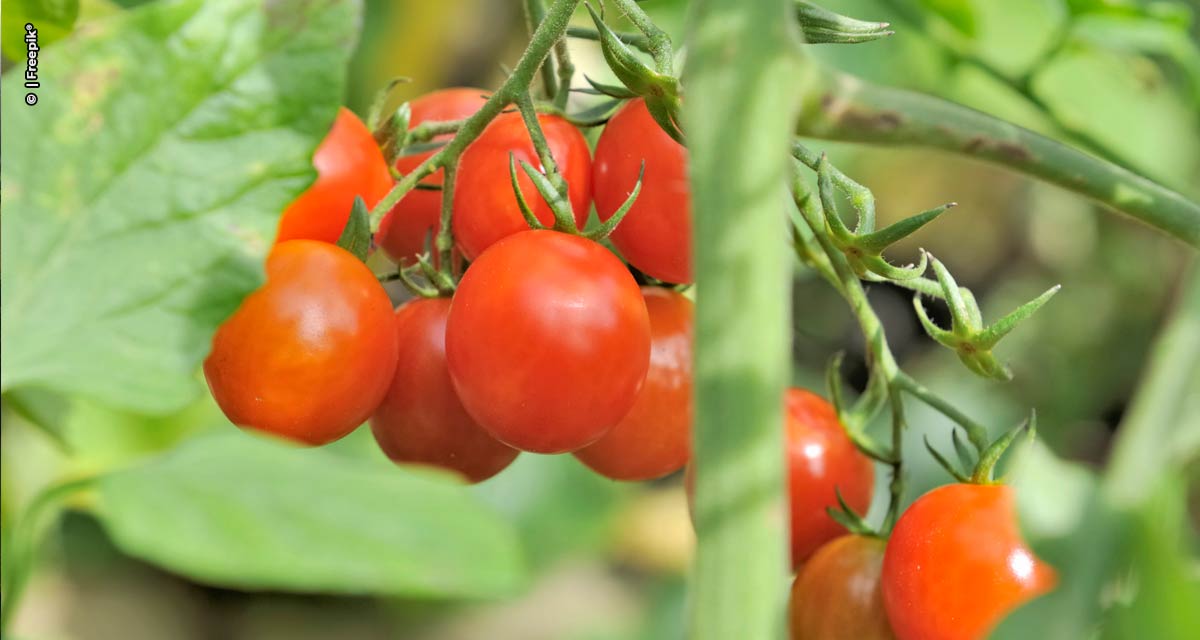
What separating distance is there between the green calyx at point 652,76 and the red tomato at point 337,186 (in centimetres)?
10

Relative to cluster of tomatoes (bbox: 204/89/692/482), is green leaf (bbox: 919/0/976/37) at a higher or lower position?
lower

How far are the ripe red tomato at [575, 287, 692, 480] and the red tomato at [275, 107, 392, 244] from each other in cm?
12

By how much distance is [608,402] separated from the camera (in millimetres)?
433

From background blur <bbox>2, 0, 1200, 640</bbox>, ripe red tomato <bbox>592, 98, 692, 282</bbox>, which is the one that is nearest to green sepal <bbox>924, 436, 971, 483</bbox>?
ripe red tomato <bbox>592, 98, 692, 282</bbox>

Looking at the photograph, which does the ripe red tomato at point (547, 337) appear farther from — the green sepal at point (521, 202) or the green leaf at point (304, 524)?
the green leaf at point (304, 524)

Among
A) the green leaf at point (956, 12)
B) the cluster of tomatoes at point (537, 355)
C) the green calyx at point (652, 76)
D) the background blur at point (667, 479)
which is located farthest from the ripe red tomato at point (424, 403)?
the background blur at point (667, 479)

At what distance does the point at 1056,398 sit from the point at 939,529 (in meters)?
1.50

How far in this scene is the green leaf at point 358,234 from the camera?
449 mm

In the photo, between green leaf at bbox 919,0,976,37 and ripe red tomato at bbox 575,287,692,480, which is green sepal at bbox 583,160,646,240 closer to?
ripe red tomato at bbox 575,287,692,480

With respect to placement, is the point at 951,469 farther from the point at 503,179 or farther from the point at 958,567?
the point at 503,179

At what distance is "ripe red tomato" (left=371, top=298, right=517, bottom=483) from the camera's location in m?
0.49

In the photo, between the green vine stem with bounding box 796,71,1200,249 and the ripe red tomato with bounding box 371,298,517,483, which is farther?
the ripe red tomato with bounding box 371,298,517,483

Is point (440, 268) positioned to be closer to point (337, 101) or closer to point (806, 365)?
point (337, 101)

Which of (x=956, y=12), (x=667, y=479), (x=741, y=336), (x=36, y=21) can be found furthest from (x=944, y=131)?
(x=667, y=479)
